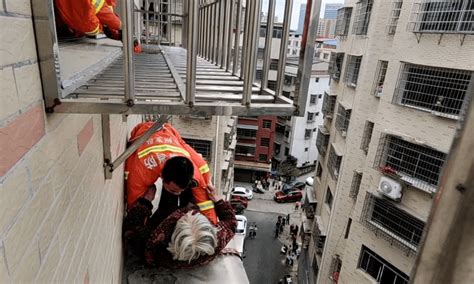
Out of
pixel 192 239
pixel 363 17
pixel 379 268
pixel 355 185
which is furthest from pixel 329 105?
pixel 192 239

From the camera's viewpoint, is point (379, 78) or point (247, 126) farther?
point (247, 126)

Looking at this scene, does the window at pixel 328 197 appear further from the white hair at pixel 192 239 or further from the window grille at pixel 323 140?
the white hair at pixel 192 239

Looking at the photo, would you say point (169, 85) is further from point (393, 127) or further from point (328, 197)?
point (328, 197)

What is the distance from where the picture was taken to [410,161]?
744cm

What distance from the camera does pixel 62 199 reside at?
1420mm

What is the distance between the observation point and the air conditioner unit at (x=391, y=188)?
758 cm

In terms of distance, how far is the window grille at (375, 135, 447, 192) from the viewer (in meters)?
6.99

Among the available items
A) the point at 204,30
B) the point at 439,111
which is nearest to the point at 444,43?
the point at 439,111

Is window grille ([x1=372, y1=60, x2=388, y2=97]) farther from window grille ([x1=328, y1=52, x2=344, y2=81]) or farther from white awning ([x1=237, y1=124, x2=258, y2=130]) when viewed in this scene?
white awning ([x1=237, y1=124, x2=258, y2=130])

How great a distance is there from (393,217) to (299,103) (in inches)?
301

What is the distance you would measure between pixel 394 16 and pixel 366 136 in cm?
328

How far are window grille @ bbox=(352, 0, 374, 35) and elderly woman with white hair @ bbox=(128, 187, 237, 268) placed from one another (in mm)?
8395

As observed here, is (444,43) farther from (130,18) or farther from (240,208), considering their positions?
(240,208)

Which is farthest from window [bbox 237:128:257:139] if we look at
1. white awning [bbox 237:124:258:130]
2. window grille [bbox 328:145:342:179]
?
window grille [bbox 328:145:342:179]
